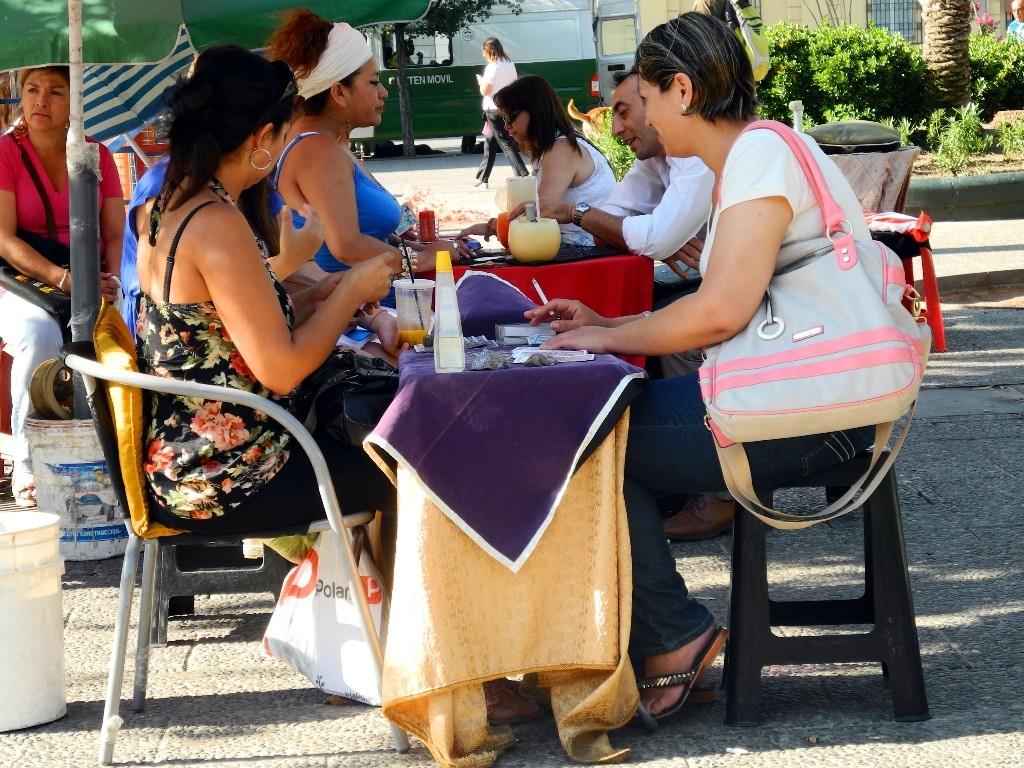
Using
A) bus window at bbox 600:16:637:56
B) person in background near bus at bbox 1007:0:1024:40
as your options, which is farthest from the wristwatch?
bus window at bbox 600:16:637:56

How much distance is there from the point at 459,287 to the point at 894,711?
66.1 inches

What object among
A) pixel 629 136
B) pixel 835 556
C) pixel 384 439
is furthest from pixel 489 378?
pixel 629 136

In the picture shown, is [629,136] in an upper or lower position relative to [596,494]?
upper

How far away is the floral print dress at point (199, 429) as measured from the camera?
291 centimetres

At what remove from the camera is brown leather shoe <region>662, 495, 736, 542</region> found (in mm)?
4402

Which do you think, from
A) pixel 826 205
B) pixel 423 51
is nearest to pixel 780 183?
pixel 826 205

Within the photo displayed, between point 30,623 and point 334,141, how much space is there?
1.92 metres

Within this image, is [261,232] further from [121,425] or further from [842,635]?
[842,635]

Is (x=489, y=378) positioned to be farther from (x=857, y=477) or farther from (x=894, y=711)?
(x=894, y=711)

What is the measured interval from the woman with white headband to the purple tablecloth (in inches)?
60.5

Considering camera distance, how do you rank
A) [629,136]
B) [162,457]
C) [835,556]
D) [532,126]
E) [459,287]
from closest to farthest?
[162,457], [459,287], [835,556], [629,136], [532,126]

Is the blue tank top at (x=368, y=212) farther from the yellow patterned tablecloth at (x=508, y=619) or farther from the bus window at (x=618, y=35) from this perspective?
the bus window at (x=618, y=35)

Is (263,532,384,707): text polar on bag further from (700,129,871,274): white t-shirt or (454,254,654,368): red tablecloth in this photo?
(454,254,654,368): red tablecloth

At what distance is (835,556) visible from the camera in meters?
4.19
